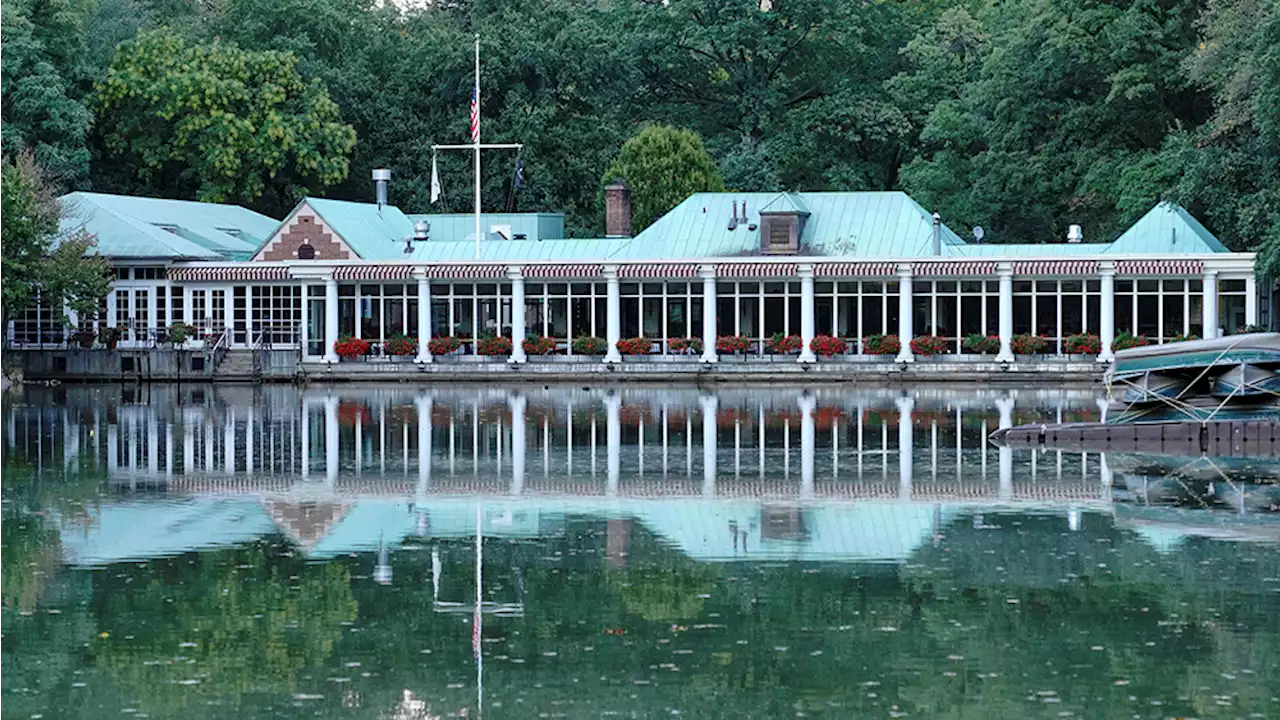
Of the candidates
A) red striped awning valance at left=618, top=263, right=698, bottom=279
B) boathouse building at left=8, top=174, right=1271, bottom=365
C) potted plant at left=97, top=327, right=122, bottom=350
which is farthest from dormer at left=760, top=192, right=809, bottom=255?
potted plant at left=97, top=327, right=122, bottom=350

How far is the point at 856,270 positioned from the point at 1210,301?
8083mm

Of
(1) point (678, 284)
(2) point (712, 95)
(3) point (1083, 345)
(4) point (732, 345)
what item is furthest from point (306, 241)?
(2) point (712, 95)

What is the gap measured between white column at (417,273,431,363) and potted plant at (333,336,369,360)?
1.34 m

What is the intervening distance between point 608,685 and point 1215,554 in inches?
278

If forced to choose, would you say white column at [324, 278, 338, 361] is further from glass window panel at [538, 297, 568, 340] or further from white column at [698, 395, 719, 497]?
white column at [698, 395, 719, 497]

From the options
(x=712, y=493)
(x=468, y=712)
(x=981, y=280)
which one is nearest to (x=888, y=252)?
(x=981, y=280)

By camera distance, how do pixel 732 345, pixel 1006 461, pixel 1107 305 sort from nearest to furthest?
pixel 1006 461
pixel 1107 305
pixel 732 345

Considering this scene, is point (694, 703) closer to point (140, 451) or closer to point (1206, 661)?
point (1206, 661)

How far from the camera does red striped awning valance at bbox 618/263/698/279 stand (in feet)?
176

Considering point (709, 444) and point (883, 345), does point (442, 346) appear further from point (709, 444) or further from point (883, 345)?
point (709, 444)

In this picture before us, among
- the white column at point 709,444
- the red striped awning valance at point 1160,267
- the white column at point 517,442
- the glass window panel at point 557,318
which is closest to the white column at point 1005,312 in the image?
the red striped awning valance at point 1160,267

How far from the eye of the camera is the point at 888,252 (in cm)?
5450

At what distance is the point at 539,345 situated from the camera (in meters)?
54.2

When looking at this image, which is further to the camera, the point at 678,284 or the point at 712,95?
the point at 712,95
